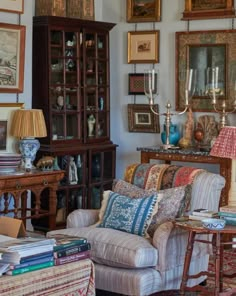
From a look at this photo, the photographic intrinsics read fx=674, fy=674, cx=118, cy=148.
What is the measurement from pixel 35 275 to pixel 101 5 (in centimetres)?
485

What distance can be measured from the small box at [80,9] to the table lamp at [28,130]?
4.42ft

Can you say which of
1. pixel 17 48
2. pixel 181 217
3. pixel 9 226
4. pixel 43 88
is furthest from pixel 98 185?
pixel 9 226

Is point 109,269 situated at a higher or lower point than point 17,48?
lower

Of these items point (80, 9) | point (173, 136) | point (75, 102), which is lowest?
point (173, 136)

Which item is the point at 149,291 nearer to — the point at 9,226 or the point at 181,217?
the point at 181,217

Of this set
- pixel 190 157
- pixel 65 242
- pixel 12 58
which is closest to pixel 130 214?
pixel 65 242

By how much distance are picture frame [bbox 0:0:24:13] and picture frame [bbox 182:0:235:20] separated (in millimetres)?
1724

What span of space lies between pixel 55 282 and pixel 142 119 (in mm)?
4348

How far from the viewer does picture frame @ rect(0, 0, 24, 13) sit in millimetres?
6191

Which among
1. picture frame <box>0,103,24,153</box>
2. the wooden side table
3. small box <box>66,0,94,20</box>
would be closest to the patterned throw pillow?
the wooden side table

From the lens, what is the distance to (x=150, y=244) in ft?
14.4

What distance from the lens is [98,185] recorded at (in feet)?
23.6

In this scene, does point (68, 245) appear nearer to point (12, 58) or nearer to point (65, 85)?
point (12, 58)

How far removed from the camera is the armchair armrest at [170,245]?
14.2 ft
